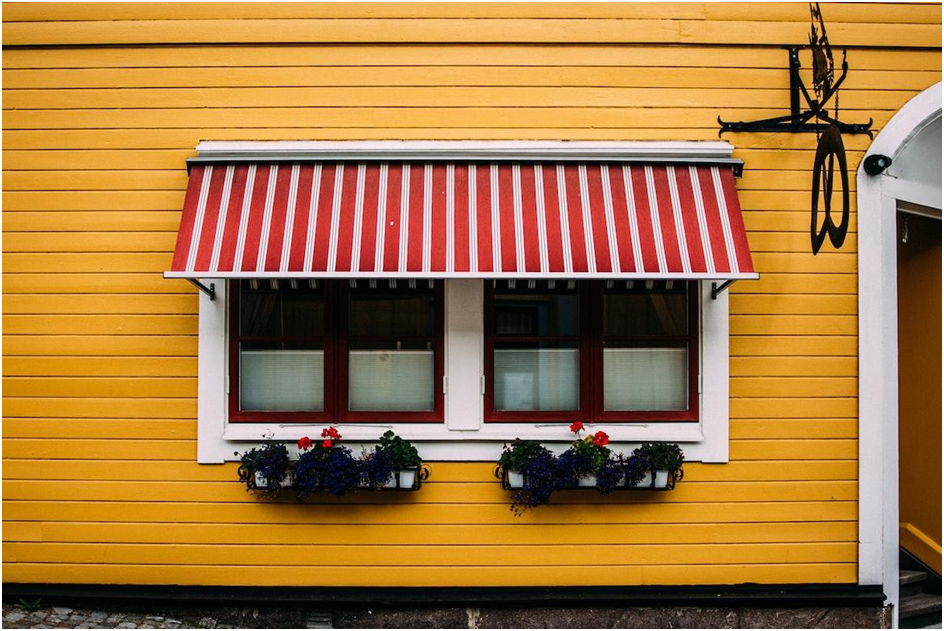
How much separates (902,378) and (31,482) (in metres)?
7.10

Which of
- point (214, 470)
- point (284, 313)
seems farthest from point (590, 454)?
point (214, 470)

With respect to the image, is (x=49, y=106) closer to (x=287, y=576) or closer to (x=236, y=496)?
(x=236, y=496)

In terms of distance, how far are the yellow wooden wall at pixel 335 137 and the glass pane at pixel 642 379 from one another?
15.4 inches

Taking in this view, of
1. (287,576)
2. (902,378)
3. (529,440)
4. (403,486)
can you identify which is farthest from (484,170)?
(902,378)

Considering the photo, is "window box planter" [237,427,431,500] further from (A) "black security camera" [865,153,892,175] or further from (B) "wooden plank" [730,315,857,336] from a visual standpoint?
(A) "black security camera" [865,153,892,175]

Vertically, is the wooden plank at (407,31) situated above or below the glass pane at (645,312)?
above

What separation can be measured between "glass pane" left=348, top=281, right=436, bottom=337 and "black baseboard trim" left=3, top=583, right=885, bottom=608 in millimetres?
1802

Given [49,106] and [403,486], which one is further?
[49,106]

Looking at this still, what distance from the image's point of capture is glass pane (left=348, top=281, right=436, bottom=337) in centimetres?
423

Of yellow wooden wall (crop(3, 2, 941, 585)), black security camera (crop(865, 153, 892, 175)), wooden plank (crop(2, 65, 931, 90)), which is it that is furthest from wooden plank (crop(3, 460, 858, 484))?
wooden plank (crop(2, 65, 931, 90))

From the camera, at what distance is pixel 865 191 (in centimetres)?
426

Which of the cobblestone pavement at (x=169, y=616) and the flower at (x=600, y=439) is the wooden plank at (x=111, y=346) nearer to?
the cobblestone pavement at (x=169, y=616)

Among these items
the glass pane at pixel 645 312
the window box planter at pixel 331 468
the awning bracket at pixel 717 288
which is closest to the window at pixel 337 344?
the window box planter at pixel 331 468

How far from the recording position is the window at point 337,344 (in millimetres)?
4195
